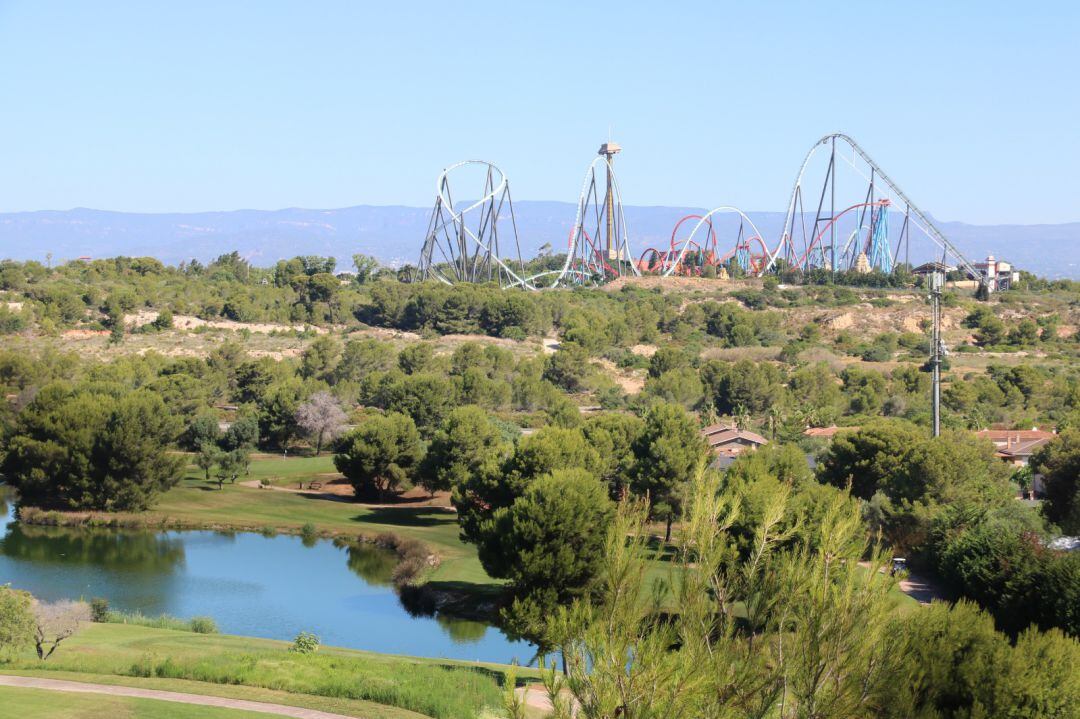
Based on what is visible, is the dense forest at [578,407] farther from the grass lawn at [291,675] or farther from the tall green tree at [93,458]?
the grass lawn at [291,675]

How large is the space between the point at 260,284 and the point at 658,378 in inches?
1815

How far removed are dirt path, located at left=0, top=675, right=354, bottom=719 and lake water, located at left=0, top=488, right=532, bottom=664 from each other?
714 cm

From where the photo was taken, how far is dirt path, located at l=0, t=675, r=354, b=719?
1873cm

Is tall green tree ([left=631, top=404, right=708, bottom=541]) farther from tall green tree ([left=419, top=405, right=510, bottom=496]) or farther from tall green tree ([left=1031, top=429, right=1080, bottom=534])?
tall green tree ([left=1031, top=429, right=1080, bottom=534])

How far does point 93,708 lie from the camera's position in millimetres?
17953

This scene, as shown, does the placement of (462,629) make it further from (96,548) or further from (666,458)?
(96,548)

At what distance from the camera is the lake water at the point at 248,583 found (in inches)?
1123

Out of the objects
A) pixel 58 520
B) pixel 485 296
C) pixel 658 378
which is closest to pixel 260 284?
pixel 485 296

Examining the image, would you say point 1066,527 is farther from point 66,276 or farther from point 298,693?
point 66,276

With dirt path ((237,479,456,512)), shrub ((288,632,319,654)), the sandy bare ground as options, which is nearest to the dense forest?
the sandy bare ground

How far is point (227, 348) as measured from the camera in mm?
65500

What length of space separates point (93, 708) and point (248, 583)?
51.1 ft

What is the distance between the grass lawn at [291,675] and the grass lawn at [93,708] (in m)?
1.10

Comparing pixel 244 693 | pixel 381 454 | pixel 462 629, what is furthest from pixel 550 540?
pixel 381 454
